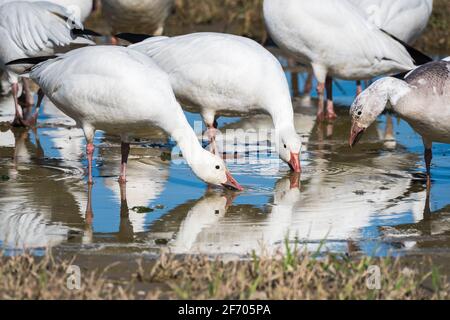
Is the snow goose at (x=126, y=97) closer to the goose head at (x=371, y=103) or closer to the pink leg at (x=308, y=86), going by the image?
the goose head at (x=371, y=103)

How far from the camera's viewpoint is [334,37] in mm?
10453

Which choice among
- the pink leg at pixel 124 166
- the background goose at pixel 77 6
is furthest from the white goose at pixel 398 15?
the pink leg at pixel 124 166

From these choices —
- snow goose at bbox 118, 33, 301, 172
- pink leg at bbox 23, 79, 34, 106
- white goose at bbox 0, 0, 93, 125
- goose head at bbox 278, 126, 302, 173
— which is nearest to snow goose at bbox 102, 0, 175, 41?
pink leg at bbox 23, 79, 34, 106

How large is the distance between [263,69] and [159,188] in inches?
54.6

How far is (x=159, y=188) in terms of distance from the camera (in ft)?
25.7

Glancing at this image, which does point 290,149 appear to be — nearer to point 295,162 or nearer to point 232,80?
point 295,162

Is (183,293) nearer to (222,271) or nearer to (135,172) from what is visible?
(222,271)

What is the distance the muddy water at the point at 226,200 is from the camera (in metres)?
6.32

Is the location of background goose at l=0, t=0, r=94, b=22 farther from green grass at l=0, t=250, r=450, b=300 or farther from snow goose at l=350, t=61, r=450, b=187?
green grass at l=0, t=250, r=450, b=300

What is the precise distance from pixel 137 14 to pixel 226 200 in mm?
6050

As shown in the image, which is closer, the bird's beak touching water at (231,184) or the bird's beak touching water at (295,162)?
the bird's beak touching water at (231,184)

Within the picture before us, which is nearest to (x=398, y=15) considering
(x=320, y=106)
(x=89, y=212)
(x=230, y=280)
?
(x=320, y=106)

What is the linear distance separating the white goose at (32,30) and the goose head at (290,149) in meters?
2.64

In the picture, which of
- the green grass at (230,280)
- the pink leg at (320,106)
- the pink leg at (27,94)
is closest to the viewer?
the green grass at (230,280)
